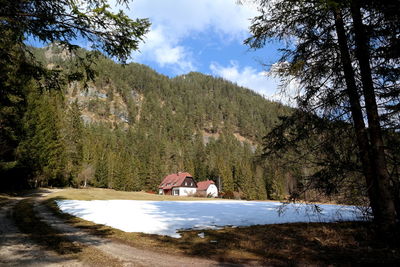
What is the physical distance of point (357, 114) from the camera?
24.6 ft

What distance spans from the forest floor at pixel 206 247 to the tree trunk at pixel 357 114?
3.99 feet

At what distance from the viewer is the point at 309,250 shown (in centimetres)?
680

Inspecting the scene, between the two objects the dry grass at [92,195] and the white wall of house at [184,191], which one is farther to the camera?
the white wall of house at [184,191]

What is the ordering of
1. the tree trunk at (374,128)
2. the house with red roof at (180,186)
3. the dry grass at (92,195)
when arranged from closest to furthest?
the tree trunk at (374,128), the dry grass at (92,195), the house with red roof at (180,186)

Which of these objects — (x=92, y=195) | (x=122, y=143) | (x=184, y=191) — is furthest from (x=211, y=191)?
(x=122, y=143)

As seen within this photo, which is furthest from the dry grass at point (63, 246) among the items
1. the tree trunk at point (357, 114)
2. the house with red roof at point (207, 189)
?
the house with red roof at point (207, 189)

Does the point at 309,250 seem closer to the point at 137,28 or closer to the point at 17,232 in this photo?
the point at 137,28

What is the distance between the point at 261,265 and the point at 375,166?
13.8 ft

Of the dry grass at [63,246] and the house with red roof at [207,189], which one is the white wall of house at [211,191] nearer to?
the house with red roof at [207,189]

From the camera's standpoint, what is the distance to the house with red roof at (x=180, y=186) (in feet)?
226

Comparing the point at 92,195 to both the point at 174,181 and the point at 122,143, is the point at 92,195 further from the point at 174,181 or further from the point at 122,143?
the point at 122,143

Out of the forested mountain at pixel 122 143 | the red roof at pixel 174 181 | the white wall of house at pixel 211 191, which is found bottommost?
the white wall of house at pixel 211 191

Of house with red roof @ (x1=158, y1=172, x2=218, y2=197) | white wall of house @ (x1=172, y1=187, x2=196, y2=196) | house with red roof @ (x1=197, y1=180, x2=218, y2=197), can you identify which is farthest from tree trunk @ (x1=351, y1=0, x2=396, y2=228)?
white wall of house @ (x1=172, y1=187, x2=196, y2=196)

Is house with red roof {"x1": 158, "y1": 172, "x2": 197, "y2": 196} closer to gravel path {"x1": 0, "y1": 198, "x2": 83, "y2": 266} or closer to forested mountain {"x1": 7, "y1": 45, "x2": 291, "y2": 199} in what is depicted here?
forested mountain {"x1": 7, "y1": 45, "x2": 291, "y2": 199}
